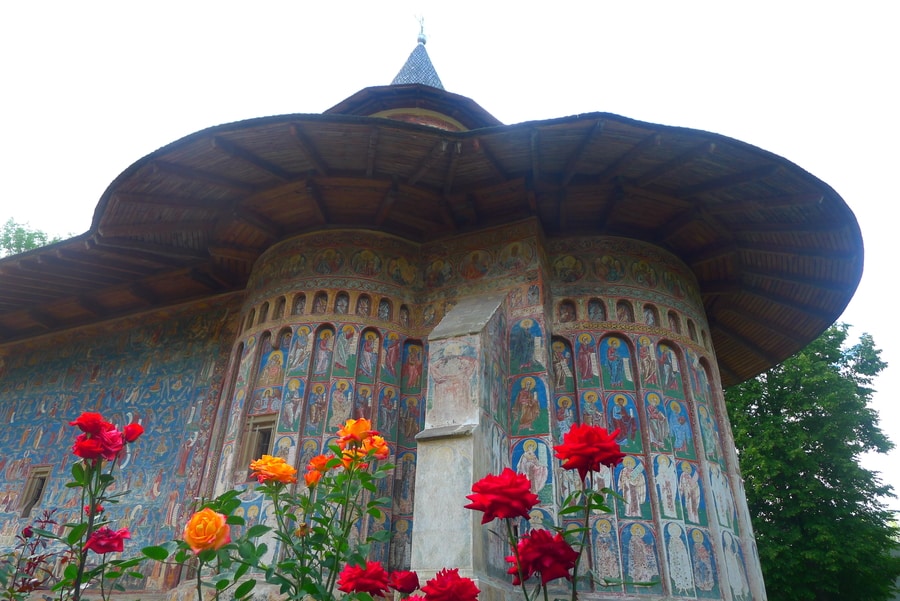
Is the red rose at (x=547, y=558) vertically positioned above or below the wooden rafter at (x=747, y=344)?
below

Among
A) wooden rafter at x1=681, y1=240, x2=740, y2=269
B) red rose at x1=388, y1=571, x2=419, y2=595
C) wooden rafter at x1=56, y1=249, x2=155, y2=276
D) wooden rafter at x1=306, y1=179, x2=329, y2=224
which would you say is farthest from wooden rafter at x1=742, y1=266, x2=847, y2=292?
wooden rafter at x1=56, y1=249, x2=155, y2=276

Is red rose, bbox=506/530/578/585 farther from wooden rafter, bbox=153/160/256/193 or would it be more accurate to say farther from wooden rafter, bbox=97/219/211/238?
wooden rafter, bbox=97/219/211/238

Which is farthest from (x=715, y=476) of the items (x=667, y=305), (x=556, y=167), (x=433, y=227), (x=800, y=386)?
(x=800, y=386)

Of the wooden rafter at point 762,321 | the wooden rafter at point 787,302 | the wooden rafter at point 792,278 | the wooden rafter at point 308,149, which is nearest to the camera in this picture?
the wooden rafter at point 308,149

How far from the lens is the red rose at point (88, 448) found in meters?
2.55

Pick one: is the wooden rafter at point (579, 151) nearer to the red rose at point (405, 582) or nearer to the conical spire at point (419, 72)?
the red rose at point (405, 582)

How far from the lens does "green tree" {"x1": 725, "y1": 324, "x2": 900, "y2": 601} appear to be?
1426cm

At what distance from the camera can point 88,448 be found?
2576mm

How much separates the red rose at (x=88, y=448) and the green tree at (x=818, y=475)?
1583 cm

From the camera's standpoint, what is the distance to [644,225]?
9.46 metres

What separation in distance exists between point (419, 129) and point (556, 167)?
75.7 inches

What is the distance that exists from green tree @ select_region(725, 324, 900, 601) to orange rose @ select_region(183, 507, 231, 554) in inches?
613

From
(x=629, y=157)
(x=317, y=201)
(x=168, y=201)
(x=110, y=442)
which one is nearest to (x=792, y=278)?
(x=629, y=157)

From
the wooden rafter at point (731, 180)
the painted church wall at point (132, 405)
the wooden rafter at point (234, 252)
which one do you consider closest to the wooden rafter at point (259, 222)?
the wooden rafter at point (234, 252)
